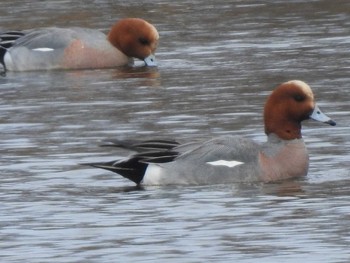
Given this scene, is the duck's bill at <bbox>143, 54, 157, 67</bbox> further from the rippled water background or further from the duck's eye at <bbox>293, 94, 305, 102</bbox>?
the duck's eye at <bbox>293, 94, 305, 102</bbox>

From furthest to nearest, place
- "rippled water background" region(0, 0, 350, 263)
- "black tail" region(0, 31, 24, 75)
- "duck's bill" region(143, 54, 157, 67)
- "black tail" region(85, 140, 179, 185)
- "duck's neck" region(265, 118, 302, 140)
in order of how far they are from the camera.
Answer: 1. "black tail" region(0, 31, 24, 75)
2. "duck's bill" region(143, 54, 157, 67)
3. "duck's neck" region(265, 118, 302, 140)
4. "black tail" region(85, 140, 179, 185)
5. "rippled water background" region(0, 0, 350, 263)

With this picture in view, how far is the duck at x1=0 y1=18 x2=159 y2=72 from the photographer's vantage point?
778 inches

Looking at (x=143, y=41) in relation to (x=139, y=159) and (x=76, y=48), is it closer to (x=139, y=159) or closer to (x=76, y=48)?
(x=76, y=48)

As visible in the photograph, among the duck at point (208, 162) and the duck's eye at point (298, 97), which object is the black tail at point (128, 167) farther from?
the duck's eye at point (298, 97)

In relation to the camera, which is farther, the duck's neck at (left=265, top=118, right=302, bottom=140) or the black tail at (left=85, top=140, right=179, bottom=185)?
the duck's neck at (left=265, top=118, right=302, bottom=140)

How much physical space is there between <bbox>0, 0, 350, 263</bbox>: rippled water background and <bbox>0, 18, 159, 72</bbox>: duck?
21 cm

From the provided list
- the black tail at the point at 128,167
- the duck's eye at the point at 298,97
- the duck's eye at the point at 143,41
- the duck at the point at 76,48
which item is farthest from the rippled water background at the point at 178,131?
the duck's eye at the point at 298,97

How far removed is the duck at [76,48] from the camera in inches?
778

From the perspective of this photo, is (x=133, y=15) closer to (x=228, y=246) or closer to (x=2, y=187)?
→ (x=2, y=187)

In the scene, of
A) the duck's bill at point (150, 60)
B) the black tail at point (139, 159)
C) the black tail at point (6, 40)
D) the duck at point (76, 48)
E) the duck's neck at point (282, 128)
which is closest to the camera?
the black tail at point (139, 159)

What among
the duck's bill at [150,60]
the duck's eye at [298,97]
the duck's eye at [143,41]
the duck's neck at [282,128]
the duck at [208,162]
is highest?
the duck's eye at [298,97]

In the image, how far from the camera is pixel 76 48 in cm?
1975

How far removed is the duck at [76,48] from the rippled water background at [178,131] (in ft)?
0.70

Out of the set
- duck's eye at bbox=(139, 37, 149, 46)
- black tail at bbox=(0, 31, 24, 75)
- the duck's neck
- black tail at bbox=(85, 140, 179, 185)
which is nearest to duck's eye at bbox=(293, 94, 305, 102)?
the duck's neck
